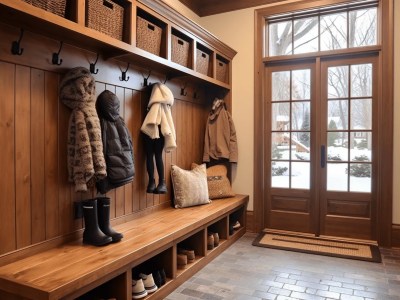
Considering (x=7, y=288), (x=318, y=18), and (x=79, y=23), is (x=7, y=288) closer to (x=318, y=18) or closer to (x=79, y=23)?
(x=79, y=23)

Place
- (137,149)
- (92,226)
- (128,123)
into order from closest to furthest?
(92,226)
(128,123)
(137,149)

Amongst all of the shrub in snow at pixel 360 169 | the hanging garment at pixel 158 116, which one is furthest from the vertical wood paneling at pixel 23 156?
the shrub in snow at pixel 360 169

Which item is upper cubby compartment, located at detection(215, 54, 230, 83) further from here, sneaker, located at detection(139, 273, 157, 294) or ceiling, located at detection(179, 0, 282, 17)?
sneaker, located at detection(139, 273, 157, 294)

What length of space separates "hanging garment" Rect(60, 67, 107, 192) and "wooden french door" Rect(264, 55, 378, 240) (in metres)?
2.26

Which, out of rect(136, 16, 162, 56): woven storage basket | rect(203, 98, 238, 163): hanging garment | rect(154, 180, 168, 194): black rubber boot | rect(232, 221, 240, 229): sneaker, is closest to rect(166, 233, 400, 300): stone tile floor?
rect(232, 221, 240, 229): sneaker


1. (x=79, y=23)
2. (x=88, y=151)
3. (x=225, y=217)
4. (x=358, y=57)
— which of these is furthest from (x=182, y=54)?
(x=358, y=57)

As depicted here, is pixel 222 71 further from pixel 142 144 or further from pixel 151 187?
pixel 151 187

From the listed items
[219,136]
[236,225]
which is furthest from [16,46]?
[236,225]

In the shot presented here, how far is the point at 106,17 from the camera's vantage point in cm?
206

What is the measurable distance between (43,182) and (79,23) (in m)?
0.92

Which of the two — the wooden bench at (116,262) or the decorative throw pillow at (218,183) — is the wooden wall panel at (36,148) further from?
the decorative throw pillow at (218,183)

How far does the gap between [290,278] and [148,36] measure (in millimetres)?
2114

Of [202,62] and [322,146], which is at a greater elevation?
[202,62]

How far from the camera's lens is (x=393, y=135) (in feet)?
10.5
